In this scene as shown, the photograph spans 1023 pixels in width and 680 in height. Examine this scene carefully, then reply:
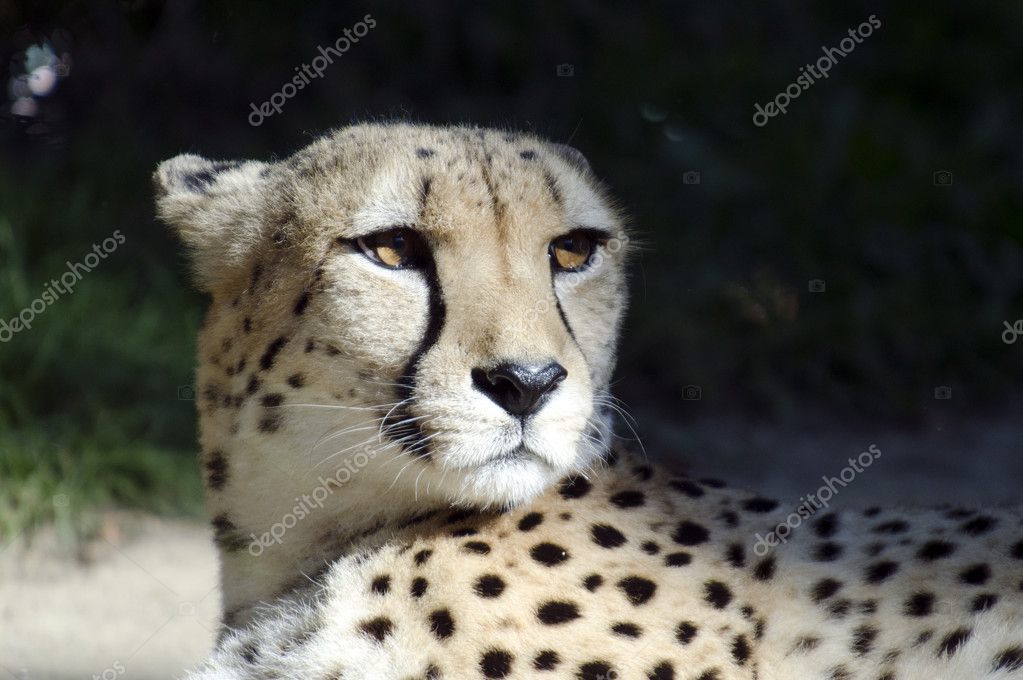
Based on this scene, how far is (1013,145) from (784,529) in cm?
370

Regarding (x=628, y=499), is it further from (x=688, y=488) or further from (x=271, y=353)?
(x=271, y=353)

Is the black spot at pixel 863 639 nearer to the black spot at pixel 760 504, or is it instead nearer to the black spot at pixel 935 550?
the black spot at pixel 935 550

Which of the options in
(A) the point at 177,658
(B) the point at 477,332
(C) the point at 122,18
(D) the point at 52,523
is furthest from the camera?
(C) the point at 122,18

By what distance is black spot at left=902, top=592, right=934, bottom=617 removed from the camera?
1.86m

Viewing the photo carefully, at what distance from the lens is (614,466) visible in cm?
212

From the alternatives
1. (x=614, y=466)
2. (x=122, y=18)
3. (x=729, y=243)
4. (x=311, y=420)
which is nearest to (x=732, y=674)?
(x=614, y=466)

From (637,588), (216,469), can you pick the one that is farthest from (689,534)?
(216,469)

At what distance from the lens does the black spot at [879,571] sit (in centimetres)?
191

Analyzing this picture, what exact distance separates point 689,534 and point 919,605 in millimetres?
381

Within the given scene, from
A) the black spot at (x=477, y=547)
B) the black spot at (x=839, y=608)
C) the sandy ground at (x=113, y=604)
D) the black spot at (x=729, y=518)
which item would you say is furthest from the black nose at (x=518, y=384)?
the sandy ground at (x=113, y=604)

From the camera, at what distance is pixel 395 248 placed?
6.39 feet

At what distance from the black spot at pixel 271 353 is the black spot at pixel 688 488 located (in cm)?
74

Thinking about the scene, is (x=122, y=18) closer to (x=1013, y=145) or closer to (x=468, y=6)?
(x=468, y=6)

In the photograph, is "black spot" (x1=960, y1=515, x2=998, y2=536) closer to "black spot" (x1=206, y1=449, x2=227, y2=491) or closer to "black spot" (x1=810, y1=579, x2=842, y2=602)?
"black spot" (x1=810, y1=579, x2=842, y2=602)
